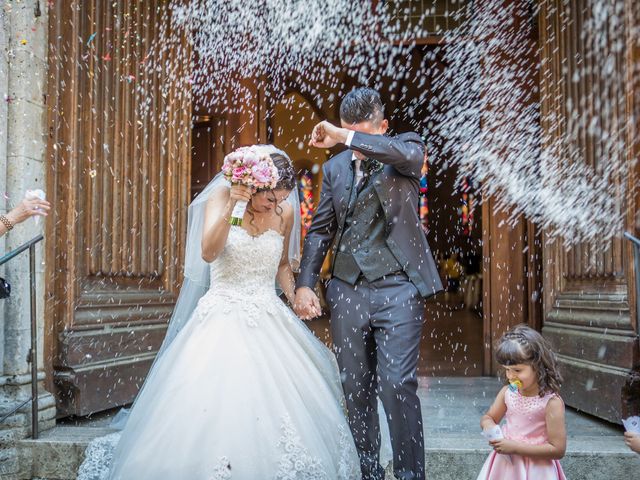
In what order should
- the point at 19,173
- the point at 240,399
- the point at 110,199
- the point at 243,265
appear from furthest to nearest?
1. the point at 110,199
2. the point at 19,173
3. the point at 243,265
4. the point at 240,399

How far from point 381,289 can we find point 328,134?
80 cm

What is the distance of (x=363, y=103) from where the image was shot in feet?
11.1

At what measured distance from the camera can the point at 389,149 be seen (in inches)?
126

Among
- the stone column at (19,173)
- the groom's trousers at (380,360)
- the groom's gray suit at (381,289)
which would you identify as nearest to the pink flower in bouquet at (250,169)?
the groom's gray suit at (381,289)

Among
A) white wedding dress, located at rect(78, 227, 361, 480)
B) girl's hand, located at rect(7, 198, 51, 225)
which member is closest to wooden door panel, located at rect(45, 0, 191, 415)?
white wedding dress, located at rect(78, 227, 361, 480)

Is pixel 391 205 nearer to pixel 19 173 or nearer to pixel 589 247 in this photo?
pixel 589 247

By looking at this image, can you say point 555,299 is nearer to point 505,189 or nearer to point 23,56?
point 505,189

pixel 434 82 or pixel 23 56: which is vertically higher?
pixel 434 82

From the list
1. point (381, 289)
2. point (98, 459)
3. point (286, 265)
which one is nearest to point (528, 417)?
point (381, 289)

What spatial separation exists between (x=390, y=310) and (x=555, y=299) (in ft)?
8.50

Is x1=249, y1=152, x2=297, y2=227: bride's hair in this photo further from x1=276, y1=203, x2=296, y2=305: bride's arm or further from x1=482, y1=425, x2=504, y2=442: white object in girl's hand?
x1=482, y1=425, x2=504, y2=442: white object in girl's hand

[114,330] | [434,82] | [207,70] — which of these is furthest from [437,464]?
[434,82]

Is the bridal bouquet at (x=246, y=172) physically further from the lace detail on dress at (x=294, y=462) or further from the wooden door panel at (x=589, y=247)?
the wooden door panel at (x=589, y=247)

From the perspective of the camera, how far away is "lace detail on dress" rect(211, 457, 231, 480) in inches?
120
